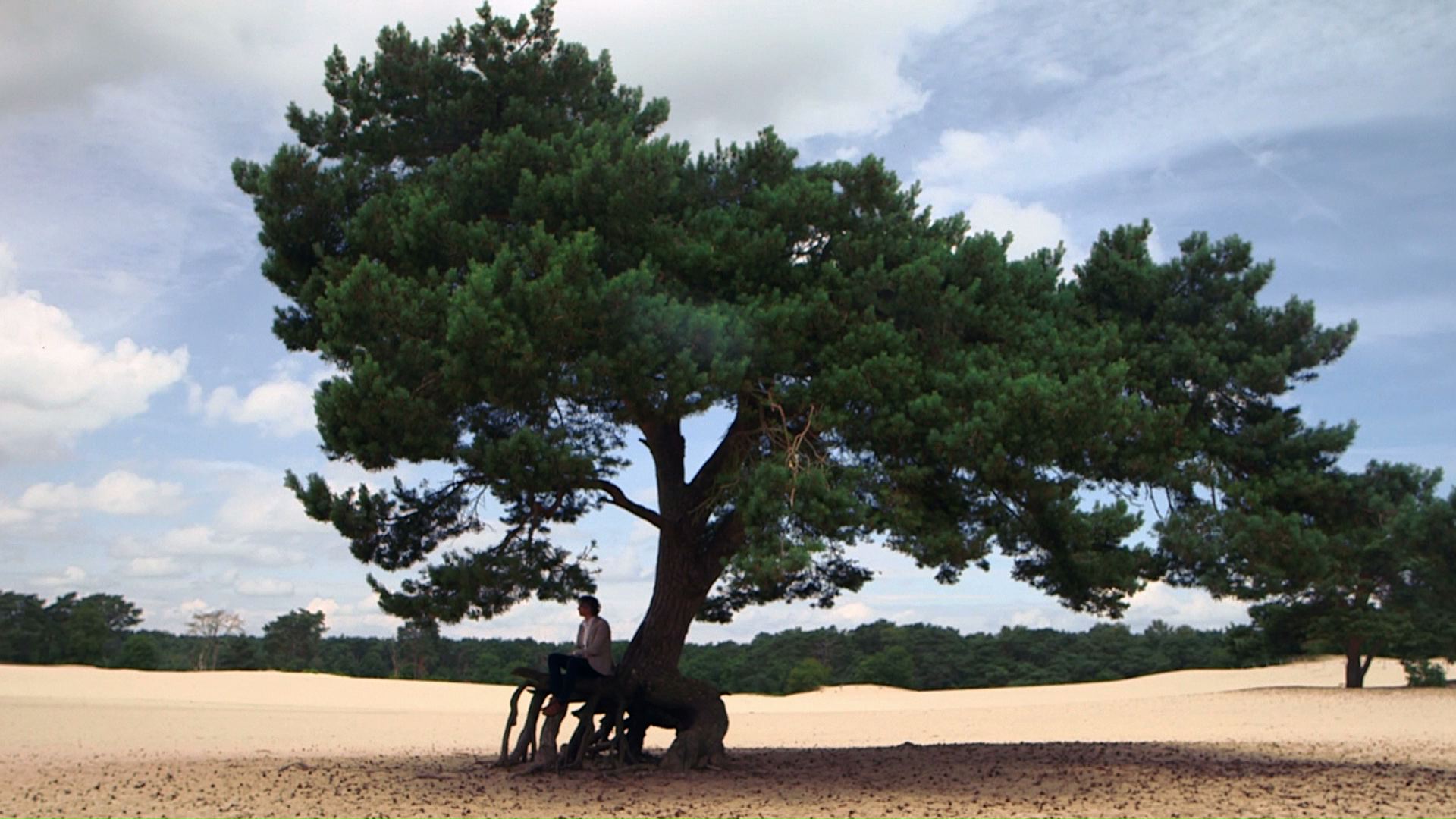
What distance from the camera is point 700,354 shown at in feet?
37.5

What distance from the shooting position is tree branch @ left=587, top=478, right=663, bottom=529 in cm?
1391

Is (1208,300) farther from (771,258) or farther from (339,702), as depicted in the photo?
(339,702)

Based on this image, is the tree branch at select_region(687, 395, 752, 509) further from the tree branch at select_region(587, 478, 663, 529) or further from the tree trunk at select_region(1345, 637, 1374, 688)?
the tree trunk at select_region(1345, 637, 1374, 688)

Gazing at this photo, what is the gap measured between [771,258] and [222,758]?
10.6 meters

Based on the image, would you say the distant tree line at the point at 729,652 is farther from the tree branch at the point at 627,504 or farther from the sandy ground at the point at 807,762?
the tree branch at the point at 627,504

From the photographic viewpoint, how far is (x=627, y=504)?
14336mm

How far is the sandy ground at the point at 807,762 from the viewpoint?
34.8 ft

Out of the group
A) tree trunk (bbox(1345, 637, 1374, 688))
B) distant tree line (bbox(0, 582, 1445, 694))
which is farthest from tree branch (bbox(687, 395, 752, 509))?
distant tree line (bbox(0, 582, 1445, 694))

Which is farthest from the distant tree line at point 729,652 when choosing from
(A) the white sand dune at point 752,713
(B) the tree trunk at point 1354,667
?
(B) the tree trunk at point 1354,667

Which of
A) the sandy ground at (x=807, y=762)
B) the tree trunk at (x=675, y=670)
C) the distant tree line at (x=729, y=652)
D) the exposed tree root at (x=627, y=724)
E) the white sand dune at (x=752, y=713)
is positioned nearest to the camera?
the sandy ground at (x=807, y=762)

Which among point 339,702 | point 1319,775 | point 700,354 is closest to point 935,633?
point 339,702

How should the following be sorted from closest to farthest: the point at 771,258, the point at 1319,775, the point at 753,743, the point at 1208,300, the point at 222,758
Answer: the point at 771,258 → the point at 1319,775 → the point at 1208,300 → the point at 222,758 → the point at 753,743

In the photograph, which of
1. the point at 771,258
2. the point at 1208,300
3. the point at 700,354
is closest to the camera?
the point at 700,354

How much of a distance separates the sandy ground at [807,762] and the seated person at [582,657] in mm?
1020
